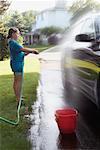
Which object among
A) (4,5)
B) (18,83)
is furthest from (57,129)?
(4,5)

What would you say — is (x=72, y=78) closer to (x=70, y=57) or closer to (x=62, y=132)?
(x=70, y=57)

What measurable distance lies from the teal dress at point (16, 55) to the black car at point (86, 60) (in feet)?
3.34

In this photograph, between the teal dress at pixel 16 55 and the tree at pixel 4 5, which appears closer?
the teal dress at pixel 16 55

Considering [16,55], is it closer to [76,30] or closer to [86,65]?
[86,65]

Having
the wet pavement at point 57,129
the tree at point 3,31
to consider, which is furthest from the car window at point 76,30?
the tree at point 3,31

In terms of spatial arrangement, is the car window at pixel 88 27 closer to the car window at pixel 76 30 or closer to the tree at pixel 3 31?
the car window at pixel 76 30

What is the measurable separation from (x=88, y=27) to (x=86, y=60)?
1510mm

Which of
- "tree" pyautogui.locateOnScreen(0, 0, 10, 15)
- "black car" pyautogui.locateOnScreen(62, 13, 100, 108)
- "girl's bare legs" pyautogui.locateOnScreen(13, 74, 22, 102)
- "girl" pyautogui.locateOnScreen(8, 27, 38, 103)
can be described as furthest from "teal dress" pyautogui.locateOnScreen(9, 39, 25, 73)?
"tree" pyautogui.locateOnScreen(0, 0, 10, 15)

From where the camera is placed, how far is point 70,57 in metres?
8.41

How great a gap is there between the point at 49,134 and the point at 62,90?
3989 mm

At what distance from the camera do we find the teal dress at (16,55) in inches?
288

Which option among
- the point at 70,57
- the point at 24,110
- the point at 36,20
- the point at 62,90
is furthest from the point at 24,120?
A: the point at 36,20

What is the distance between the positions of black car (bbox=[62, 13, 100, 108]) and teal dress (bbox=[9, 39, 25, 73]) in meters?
1.02

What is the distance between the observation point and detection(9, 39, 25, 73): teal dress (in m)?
7.31
